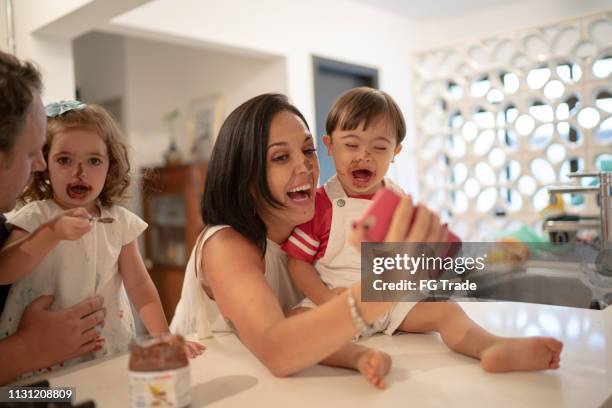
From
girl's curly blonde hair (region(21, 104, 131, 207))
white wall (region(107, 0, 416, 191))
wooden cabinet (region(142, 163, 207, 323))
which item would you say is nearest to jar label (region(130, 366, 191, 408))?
girl's curly blonde hair (region(21, 104, 131, 207))

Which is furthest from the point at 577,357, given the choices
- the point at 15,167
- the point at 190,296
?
the point at 15,167

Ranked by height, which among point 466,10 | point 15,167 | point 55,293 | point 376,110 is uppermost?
point 466,10

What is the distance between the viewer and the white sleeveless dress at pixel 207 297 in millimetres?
1258

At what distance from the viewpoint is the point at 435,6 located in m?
4.40

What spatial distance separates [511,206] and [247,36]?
2.28 meters

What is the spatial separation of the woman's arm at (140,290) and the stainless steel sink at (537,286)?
0.87 metres

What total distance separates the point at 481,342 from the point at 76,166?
3.21 feet

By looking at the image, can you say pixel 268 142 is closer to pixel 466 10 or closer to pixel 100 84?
pixel 100 84

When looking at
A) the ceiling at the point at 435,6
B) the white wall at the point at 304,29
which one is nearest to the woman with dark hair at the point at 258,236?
the white wall at the point at 304,29

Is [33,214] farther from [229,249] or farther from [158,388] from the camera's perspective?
[158,388]

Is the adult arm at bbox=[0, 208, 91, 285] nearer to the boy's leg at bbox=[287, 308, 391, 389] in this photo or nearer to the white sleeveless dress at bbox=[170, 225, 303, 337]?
the white sleeveless dress at bbox=[170, 225, 303, 337]

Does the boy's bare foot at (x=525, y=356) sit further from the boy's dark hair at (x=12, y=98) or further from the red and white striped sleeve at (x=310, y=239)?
the boy's dark hair at (x=12, y=98)

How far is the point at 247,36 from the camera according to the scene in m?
3.44

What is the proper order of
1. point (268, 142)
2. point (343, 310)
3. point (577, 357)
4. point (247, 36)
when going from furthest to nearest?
1. point (247, 36)
2. point (268, 142)
3. point (577, 357)
4. point (343, 310)
